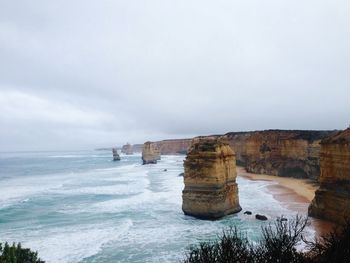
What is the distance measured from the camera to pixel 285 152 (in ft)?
187

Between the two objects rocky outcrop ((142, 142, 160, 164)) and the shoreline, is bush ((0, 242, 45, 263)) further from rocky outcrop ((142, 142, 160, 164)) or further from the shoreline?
rocky outcrop ((142, 142, 160, 164))

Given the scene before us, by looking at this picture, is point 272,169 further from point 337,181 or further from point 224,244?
point 224,244

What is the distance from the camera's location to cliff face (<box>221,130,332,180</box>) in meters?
51.5

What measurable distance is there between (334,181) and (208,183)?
8.10 meters

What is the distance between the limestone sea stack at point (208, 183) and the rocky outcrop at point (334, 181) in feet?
19.6

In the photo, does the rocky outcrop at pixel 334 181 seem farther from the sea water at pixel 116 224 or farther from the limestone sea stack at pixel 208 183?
the limestone sea stack at pixel 208 183

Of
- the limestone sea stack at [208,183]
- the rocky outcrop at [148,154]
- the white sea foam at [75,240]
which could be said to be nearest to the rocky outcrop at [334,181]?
the limestone sea stack at [208,183]

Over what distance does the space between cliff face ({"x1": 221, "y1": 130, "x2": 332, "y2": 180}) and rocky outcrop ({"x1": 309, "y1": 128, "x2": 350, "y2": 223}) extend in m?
26.5

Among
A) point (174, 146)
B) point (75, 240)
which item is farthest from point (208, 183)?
point (174, 146)

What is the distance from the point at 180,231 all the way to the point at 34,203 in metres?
20.7

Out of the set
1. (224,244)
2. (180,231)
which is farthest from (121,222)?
(224,244)

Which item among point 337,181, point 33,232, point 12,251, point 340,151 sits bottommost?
point 33,232

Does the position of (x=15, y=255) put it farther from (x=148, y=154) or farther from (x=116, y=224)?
(x=148, y=154)

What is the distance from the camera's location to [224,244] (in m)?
11.2
